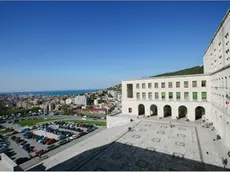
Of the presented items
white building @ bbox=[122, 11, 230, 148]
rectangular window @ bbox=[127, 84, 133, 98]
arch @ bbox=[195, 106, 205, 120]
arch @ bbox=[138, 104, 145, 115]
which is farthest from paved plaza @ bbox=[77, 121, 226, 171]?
rectangular window @ bbox=[127, 84, 133, 98]

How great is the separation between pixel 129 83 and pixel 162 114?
1273 cm

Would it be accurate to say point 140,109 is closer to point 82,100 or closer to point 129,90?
point 129,90

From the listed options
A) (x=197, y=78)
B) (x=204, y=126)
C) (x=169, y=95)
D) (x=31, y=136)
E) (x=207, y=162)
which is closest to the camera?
(x=207, y=162)

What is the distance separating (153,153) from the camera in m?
19.0

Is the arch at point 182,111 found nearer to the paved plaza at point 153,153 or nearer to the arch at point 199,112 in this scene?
the arch at point 199,112

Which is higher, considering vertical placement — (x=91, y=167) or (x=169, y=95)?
(x=169, y=95)

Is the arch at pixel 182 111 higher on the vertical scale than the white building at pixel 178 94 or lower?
lower

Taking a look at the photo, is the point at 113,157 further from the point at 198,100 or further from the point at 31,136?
the point at 31,136

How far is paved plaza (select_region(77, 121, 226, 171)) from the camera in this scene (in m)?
16.2

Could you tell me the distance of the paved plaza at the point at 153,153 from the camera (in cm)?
1617

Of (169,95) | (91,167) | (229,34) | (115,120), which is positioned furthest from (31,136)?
(229,34)

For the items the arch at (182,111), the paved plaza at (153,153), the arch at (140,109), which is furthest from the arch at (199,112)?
the arch at (140,109)

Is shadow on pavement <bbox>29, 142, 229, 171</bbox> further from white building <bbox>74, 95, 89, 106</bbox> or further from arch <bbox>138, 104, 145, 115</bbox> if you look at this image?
white building <bbox>74, 95, 89, 106</bbox>

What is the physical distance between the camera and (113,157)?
1858 cm
